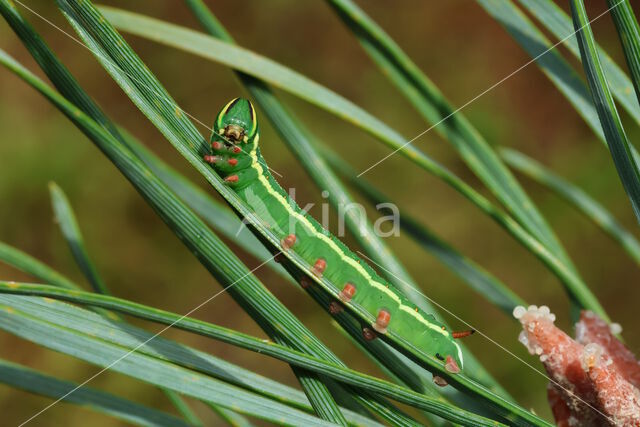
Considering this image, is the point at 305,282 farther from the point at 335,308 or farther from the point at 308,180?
the point at 308,180

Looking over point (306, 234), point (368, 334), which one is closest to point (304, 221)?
point (306, 234)

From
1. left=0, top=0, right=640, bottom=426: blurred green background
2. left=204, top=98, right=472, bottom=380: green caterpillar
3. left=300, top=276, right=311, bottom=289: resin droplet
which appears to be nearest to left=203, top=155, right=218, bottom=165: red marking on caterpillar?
left=204, top=98, right=472, bottom=380: green caterpillar

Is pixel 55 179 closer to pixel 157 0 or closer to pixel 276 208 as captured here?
pixel 157 0

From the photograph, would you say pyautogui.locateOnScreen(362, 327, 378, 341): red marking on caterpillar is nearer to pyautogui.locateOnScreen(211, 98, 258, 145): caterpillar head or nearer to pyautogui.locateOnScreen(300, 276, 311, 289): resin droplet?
pyautogui.locateOnScreen(300, 276, 311, 289): resin droplet

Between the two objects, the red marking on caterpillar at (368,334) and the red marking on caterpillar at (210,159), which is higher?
the red marking on caterpillar at (210,159)

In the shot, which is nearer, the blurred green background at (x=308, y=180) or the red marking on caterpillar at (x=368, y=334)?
the red marking on caterpillar at (x=368, y=334)

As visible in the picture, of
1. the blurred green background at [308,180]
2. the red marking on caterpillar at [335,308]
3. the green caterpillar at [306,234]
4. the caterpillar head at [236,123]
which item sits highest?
the blurred green background at [308,180]

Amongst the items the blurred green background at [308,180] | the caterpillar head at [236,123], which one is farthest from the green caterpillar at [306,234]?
the blurred green background at [308,180]

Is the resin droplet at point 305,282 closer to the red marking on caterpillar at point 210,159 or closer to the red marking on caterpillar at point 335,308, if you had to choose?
the red marking on caterpillar at point 335,308
